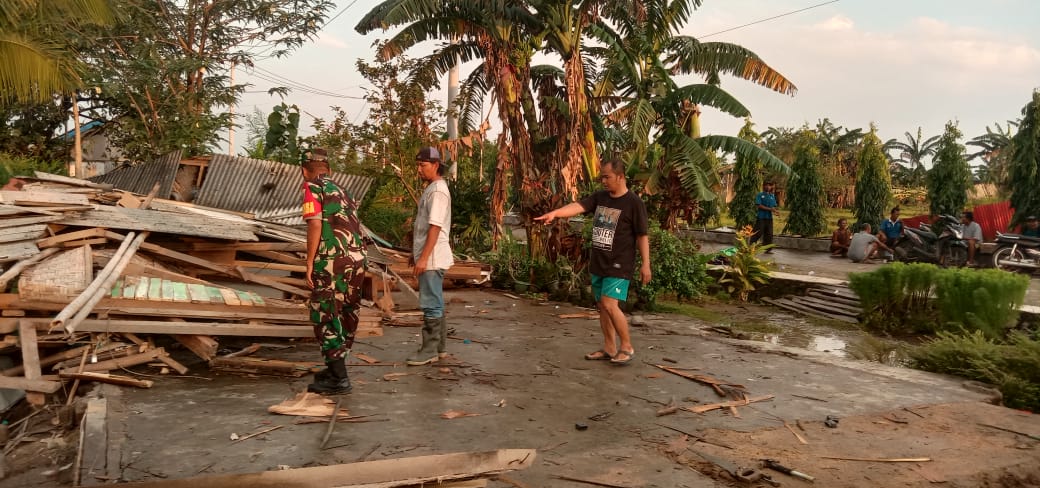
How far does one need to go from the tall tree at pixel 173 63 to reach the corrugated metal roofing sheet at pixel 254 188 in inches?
177

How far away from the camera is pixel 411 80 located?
15445 mm

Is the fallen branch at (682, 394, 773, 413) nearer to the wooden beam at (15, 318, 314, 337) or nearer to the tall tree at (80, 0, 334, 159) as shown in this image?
the wooden beam at (15, 318, 314, 337)

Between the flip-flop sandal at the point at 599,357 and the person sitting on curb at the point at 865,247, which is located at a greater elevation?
the person sitting on curb at the point at 865,247

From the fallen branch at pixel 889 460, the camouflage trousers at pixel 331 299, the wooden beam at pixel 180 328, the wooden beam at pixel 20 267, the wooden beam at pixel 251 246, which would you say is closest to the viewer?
the fallen branch at pixel 889 460

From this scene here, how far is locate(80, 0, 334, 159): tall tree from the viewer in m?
17.4

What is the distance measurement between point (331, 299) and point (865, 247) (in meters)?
15.7

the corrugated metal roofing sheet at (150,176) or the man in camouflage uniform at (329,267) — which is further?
the corrugated metal roofing sheet at (150,176)

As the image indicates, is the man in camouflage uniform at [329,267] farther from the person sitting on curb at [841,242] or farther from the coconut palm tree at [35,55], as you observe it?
the person sitting on curb at [841,242]

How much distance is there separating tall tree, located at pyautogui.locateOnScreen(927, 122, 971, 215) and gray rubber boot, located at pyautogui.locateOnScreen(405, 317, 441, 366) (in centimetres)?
1945

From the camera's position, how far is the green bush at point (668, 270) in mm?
10516

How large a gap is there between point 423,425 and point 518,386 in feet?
4.09

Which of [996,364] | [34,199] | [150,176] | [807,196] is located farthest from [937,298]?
[807,196]

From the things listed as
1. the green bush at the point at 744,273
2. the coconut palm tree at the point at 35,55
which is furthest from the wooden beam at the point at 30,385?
the green bush at the point at 744,273

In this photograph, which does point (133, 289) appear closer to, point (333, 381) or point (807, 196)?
point (333, 381)
